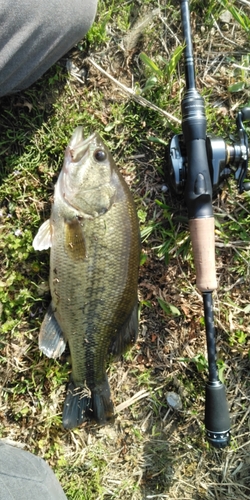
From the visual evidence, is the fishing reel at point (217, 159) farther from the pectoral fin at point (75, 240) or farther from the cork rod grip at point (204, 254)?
the pectoral fin at point (75, 240)

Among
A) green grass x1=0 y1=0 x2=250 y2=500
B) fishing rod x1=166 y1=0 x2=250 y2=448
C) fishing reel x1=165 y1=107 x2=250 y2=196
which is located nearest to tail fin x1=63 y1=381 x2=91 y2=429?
green grass x1=0 y1=0 x2=250 y2=500

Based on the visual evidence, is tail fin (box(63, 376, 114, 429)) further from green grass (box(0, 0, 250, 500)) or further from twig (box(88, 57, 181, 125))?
twig (box(88, 57, 181, 125))

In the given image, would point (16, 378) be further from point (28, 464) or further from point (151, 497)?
point (151, 497)

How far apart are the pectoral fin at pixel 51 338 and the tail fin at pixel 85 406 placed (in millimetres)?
269

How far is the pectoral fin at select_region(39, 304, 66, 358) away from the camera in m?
2.83

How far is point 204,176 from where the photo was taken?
102 inches

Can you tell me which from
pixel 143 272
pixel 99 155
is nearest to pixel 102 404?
pixel 143 272

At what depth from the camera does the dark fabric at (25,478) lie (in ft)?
8.46

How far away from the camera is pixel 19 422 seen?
303 cm

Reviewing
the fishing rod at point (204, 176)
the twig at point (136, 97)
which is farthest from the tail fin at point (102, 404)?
the twig at point (136, 97)

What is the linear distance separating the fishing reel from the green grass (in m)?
0.33

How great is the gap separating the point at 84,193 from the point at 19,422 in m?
1.55

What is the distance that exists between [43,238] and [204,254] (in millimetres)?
934

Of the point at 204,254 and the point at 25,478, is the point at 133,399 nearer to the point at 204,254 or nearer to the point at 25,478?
the point at 25,478
